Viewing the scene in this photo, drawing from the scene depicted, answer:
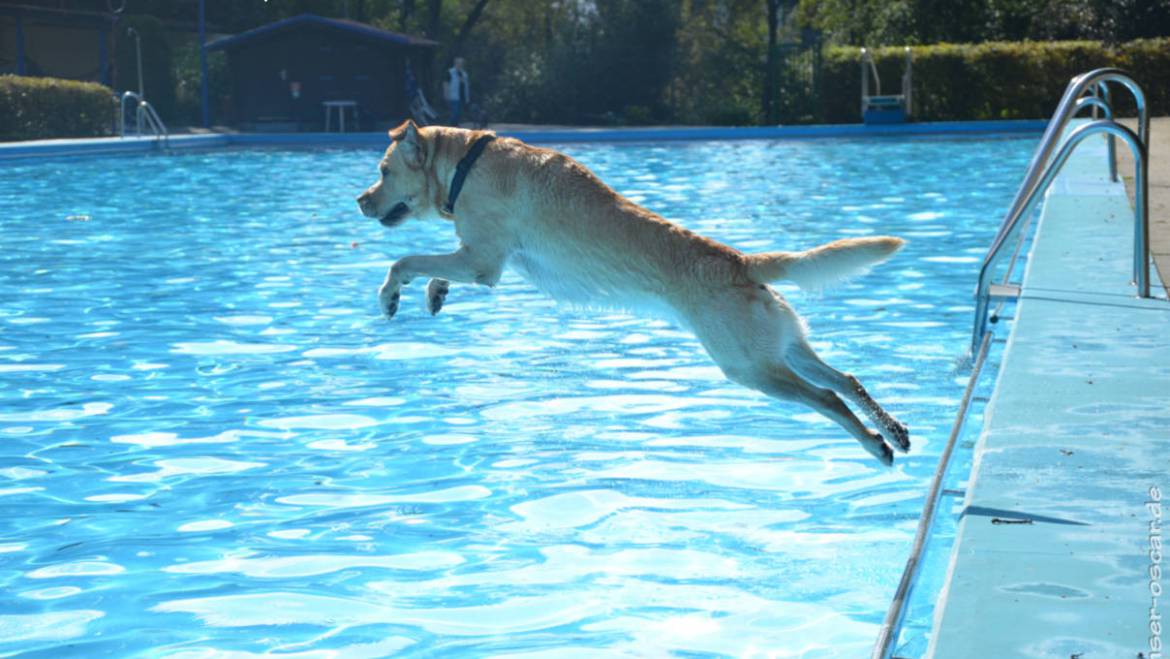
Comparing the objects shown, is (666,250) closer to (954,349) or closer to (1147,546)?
(1147,546)

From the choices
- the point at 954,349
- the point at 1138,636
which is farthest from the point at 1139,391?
the point at 954,349

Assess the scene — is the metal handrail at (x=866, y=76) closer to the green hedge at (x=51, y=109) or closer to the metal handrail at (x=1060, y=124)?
the green hedge at (x=51, y=109)

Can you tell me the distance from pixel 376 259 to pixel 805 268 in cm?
730

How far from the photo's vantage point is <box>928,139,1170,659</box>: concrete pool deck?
2.67 meters

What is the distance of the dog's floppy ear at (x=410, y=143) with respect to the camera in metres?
5.52

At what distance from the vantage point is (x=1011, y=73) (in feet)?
93.8

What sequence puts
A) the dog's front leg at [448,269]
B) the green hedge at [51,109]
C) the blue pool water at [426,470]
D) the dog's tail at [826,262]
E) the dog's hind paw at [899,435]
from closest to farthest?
the blue pool water at [426,470]
the dog's tail at [826,262]
the dog's hind paw at [899,435]
the dog's front leg at [448,269]
the green hedge at [51,109]

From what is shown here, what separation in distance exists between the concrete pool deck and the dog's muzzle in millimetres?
→ 2536

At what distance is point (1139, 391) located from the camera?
176 inches

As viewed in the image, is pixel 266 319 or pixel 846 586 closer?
pixel 846 586

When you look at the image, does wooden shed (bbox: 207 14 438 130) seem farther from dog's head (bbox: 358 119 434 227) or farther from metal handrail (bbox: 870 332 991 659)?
metal handrail (bbox: 870 332 991 659)

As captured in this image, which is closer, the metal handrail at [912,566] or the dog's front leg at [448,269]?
the metal handrail at [912,566]

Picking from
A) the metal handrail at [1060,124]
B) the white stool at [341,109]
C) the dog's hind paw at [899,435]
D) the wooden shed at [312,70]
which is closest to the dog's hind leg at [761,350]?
the dog's hind paw at [899,435]

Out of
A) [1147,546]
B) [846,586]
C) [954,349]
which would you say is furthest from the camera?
[954,349]
